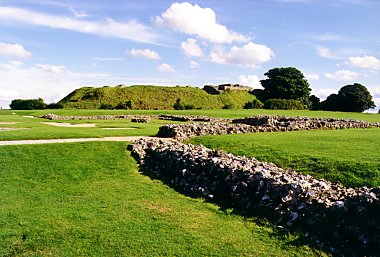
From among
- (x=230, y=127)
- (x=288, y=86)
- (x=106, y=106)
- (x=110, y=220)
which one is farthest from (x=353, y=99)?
(x=110, y=220)

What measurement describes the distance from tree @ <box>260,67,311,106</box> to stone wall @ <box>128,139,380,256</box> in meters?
74.2

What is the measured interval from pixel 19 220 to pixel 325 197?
876 centimetres

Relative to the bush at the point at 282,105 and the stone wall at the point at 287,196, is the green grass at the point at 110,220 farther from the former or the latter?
the bush at the point at 282,105

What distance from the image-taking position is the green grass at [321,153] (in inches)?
499

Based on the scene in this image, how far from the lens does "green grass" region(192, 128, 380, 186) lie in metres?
12.7

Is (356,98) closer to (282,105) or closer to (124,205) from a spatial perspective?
(282,105)

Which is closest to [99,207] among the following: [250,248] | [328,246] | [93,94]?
[250,248]

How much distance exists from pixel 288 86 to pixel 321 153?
7395 cm

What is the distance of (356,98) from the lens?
2899 inches

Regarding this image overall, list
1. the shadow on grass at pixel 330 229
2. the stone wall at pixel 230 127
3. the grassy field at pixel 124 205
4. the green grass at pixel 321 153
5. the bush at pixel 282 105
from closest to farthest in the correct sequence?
the shadow on grass at pixel 330 229, the grassy field at pixel 124 205, the green grass at pixel 321 153, the stone wall at pixel 230 127, the bush at pixel 282 105

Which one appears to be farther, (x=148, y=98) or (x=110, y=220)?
(x=148, y=98)

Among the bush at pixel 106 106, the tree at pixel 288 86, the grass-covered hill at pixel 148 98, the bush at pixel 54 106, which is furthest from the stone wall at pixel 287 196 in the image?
the tree at pixel 288 86

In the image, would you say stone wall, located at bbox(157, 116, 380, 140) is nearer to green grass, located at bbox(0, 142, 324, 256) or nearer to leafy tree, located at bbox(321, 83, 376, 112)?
green grass, located at bbox(0, 142, 324, 256)

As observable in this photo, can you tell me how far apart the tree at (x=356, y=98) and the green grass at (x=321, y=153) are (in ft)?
192
